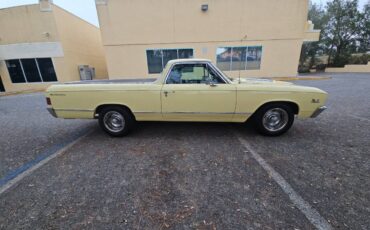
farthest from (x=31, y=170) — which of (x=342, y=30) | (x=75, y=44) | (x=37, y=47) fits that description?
(x=342, y=30)

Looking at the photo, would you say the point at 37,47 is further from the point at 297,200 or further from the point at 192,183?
the point at 297,200

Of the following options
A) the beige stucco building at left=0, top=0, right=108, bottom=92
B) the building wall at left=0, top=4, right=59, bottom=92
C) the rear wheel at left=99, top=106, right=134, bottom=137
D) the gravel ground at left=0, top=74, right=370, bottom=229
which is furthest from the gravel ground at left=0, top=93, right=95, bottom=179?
the building wall at left=0, top=4, right=59, bottom=92

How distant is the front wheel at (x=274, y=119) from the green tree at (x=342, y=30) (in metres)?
32.5

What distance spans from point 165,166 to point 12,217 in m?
1.89

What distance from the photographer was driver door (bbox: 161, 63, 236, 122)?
141 inches

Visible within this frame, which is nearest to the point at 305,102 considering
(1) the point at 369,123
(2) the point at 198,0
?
(1) the point at 369,123

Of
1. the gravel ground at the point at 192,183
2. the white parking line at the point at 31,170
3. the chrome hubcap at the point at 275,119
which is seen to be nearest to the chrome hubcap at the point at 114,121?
the gravel ground at the point at 192,183

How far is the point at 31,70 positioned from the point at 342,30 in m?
40.1

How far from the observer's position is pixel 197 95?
360 centimetres

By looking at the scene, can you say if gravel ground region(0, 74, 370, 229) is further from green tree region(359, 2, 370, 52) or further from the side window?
green tree region(359, 2, 370, 52)

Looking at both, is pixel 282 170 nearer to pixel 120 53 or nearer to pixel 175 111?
pixel 175 111

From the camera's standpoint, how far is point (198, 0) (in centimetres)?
1291

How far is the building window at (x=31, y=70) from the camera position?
561 inches

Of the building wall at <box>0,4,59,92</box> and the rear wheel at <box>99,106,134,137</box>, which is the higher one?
the building wall at <box>0,4,59,92</box>
